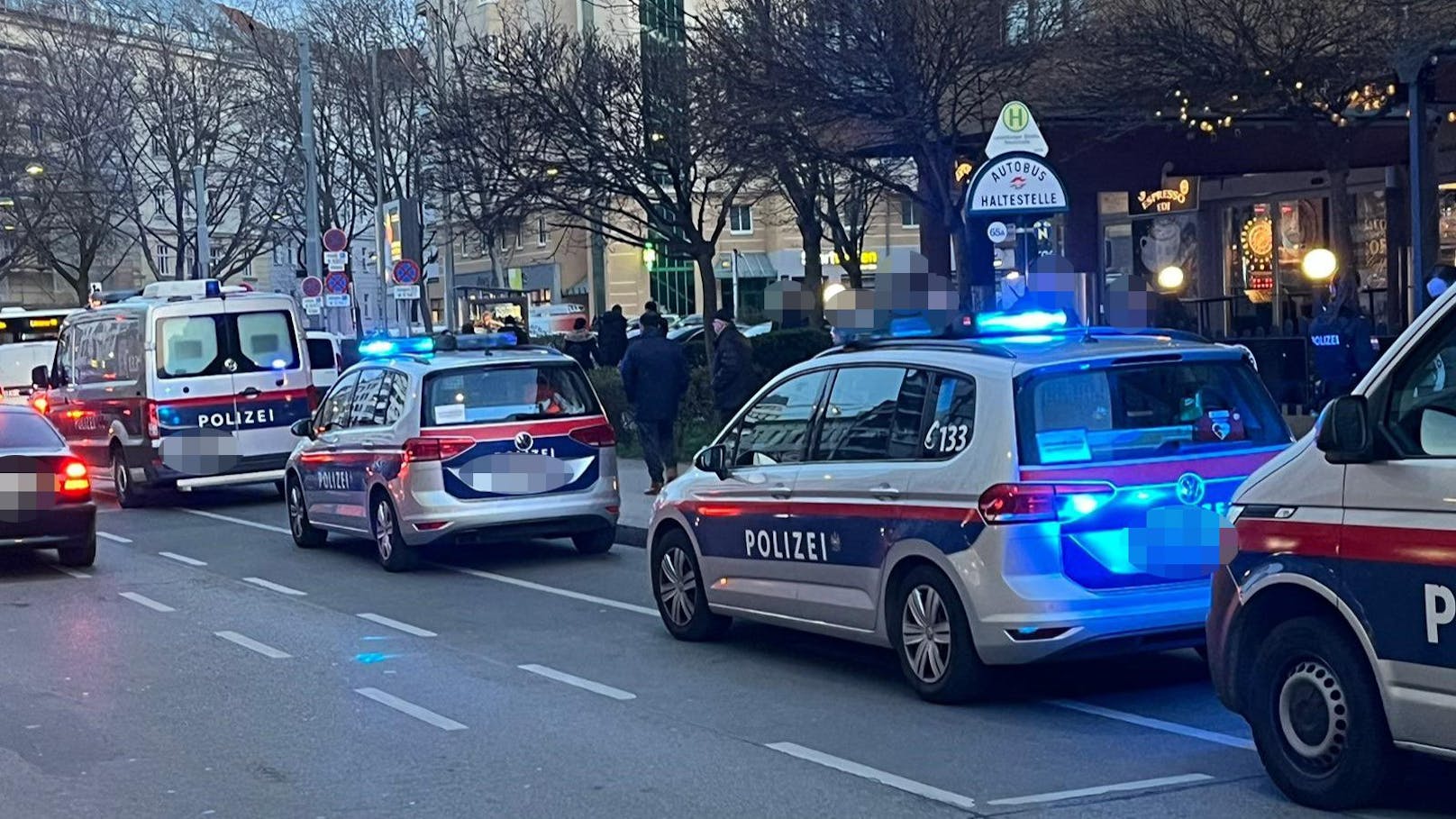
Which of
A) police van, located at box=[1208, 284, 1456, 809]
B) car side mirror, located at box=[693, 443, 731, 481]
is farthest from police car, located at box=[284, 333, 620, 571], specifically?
police van, located at box=[1208, 284, 1456, 809]

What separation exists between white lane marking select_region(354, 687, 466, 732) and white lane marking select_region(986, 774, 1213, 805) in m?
2.80

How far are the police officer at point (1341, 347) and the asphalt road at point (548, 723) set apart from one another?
29.4 feet

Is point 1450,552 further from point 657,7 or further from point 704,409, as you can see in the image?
point 657,7

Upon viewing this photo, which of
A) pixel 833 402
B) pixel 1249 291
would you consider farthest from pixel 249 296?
pixel 1249 291

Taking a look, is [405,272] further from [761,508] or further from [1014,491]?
[1014,491]

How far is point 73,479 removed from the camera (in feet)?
46.4

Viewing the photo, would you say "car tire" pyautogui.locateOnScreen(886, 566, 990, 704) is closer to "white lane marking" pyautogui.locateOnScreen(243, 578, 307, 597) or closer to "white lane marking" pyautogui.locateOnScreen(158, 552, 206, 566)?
"white lane marking" pyautogui.locateOnScreen(243, 578, 307, 597)

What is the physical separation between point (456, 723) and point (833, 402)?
2479mm

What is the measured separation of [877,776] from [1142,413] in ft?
A: 7.19

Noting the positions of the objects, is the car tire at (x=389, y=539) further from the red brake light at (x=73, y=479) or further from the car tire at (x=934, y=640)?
the car tire at (x=934, y=640)

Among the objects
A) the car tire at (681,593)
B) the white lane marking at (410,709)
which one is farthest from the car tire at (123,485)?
the white lane marking at (410,709)

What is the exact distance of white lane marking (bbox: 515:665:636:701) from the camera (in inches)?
354

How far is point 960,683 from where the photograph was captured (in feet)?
26.8

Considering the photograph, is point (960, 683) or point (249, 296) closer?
point (960, 683)
